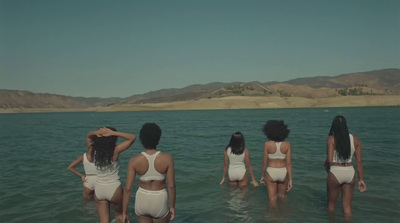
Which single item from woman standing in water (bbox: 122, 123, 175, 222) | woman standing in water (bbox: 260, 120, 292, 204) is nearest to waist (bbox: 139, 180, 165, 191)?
woman standing in water (bbox: 122, 123, 175, 222)

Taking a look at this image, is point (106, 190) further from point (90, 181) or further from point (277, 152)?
point (277, 152)

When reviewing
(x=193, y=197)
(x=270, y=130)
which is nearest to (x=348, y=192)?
(x=270, y=130)

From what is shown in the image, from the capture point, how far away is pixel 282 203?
9906 millimetres

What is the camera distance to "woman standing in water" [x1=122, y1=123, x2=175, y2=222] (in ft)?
18.1

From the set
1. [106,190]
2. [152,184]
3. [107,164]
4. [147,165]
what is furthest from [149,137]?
[106,190]

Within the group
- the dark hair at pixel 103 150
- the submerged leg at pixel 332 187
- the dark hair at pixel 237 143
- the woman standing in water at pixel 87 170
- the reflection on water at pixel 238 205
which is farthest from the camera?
the dark hair at pixel 237 143

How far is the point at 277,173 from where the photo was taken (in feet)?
29.4

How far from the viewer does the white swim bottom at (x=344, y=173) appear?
24.7ft

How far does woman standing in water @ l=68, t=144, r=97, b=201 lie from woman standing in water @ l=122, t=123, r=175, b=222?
1.77 m

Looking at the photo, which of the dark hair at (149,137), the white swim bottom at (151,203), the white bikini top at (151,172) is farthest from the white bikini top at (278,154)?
the dark hair at (149,137)

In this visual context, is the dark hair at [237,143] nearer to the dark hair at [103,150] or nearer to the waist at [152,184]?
the dark hair at [103,150]

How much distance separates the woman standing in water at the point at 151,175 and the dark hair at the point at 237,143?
4.84 m

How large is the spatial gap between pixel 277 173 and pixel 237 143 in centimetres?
184

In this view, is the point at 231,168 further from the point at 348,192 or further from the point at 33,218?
the point at 33,218
